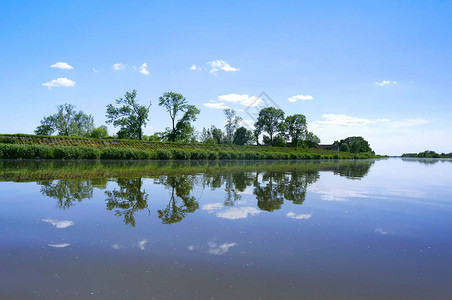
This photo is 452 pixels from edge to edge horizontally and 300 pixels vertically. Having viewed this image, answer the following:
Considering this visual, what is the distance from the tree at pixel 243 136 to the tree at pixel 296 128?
16.1 meters

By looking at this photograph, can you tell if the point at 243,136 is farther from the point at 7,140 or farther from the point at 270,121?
the point at 7,140

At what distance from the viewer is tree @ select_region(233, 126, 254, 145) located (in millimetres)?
96250

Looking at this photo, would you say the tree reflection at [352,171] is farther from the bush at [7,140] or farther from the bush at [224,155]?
the bush at [7,140]

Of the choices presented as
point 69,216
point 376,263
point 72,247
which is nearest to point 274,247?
point 376,263

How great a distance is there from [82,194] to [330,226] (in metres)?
6.96

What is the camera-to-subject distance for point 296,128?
86.4 meters

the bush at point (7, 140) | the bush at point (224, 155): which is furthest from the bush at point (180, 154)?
the bush at point (7, 140)

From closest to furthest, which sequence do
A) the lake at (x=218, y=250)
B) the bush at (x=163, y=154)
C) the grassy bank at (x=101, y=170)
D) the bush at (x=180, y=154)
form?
the lake at (x=218, y=250) → the grassy bank at (x=101, y=170) → the bush at (x=163, y=154) → the bush at (x=180, y=154)

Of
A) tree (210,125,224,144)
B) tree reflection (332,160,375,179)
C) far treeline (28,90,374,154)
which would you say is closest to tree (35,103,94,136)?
far treeline (28,90,374,154)

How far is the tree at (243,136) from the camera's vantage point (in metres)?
96.2

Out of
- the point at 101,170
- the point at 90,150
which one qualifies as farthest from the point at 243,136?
A: the point at 101,170

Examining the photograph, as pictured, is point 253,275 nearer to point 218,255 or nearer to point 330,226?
point 218,255

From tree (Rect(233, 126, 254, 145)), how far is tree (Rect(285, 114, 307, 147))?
16092 mm

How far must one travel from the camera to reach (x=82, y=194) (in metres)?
8.01
